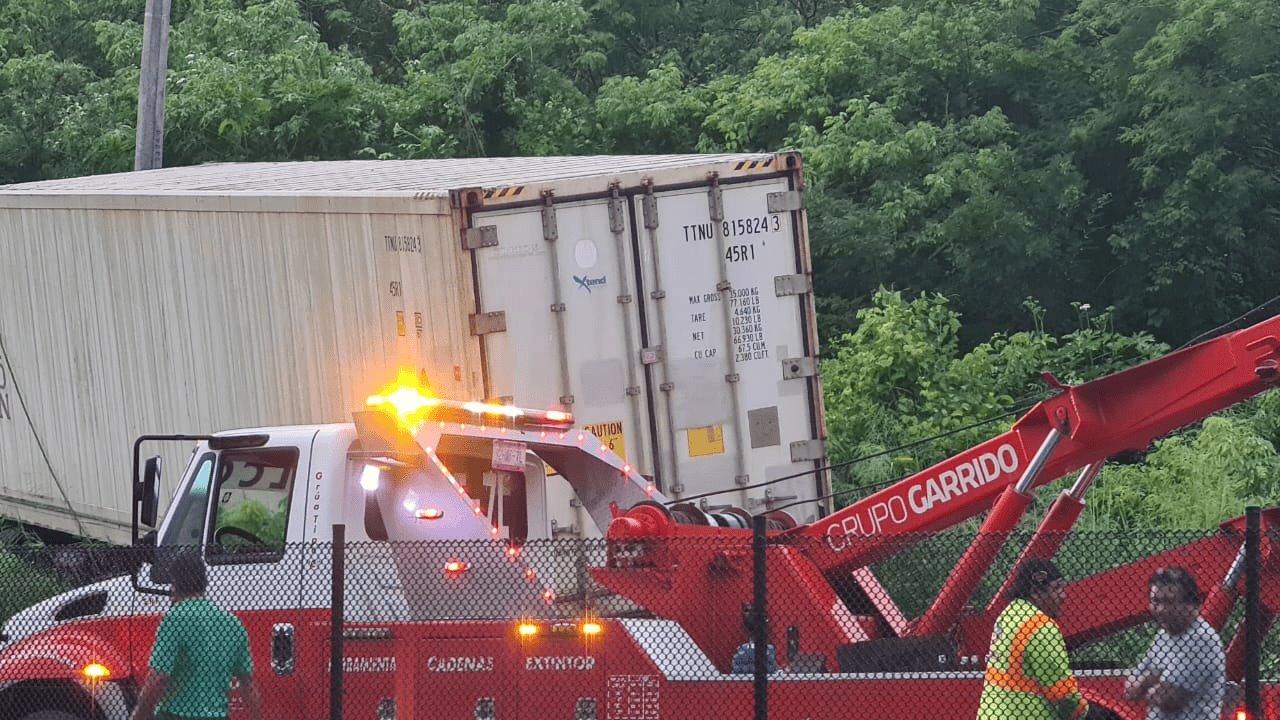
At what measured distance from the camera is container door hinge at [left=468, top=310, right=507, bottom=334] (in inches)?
424

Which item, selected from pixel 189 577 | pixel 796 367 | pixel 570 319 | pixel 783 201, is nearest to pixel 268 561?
pixel 189 577

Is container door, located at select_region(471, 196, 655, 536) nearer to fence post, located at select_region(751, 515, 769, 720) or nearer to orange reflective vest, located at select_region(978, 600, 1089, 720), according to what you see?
fence post, located at select_region(751, 515, 769, 720)

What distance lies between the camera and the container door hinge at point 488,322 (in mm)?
10766

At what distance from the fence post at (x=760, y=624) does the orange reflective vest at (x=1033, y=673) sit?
90 cm

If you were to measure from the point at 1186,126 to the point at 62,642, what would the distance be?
43.9 ft

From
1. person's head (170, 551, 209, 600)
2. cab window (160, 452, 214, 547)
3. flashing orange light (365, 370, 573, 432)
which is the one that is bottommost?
person's head (170, 551, 209, 600)

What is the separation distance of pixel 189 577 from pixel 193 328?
6.77 meters

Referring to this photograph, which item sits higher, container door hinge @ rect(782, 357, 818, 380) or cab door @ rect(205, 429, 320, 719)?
container door hinge @ rect(782, 357, 818, 380)

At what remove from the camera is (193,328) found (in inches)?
550

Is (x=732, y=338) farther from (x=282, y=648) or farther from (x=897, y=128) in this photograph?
(x=897, y=128)

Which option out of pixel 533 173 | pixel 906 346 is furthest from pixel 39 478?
pixel 906 346

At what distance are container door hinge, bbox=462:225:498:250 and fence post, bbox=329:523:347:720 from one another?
→ 3325 millimetres

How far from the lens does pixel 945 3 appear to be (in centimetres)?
2094

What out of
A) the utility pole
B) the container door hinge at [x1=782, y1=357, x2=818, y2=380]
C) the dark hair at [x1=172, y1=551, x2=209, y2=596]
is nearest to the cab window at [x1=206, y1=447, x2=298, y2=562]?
the dark hair at [x1=172, y1=551, x2=209, y2=596]
